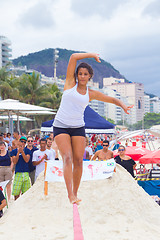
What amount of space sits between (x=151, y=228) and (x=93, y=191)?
2.01 meters

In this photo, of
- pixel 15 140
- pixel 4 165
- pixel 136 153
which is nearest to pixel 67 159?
pixel 4 165

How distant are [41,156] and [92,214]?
2711 mm

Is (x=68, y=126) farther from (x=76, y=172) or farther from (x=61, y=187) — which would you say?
(x=61, y=187)

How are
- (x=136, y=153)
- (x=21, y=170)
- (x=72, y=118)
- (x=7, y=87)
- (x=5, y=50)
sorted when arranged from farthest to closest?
1. (x=5, y=50)
2. (x=7, y=87)
3. (x=136, y=153)
4. (x=21, y=170)
5. (x=72, y=118)

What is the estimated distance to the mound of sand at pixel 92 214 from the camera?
5.45 meters

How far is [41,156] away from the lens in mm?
8906

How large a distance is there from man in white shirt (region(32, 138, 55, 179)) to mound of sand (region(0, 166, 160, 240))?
708mm

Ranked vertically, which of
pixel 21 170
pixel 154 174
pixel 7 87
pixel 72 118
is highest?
pixel 7 87

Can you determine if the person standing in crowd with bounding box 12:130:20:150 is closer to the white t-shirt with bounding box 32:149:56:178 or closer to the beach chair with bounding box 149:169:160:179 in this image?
the white t-shirt with bounding box 32:149:56:178

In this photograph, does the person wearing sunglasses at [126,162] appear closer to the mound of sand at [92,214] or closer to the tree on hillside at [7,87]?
the mound of sand at [92,214]

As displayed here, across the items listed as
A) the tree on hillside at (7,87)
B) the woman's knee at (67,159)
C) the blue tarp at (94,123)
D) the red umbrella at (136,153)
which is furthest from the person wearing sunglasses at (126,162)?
the tree on hillside at (7,87)

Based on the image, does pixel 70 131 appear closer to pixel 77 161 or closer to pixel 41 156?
pixel 77 161

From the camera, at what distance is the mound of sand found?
545 centimetres

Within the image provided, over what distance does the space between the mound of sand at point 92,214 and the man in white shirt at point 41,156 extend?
0.71 metres
